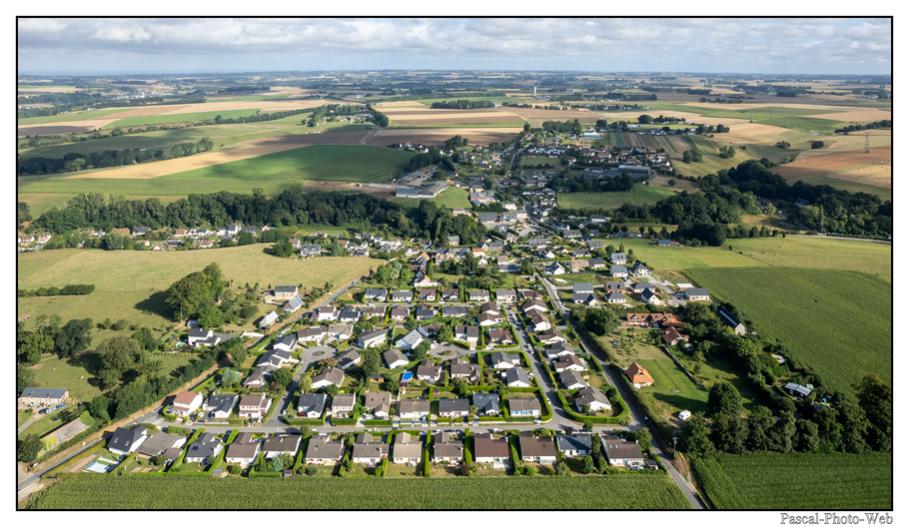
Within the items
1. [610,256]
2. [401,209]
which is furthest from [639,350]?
[401,209]

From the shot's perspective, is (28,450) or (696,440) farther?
(696,440)

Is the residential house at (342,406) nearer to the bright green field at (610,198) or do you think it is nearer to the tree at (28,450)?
the tree at (28,450)

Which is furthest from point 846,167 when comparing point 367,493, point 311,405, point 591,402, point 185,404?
point 185,404

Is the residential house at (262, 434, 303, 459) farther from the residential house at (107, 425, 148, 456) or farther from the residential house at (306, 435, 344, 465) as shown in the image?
the residential house at (107, 425, 148, 456)

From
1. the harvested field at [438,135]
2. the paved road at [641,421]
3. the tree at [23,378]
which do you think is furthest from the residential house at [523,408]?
the harvested field at [438,135]

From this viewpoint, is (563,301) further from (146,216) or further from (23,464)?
(146,216)

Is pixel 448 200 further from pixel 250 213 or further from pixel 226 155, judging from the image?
pixel 226 155
